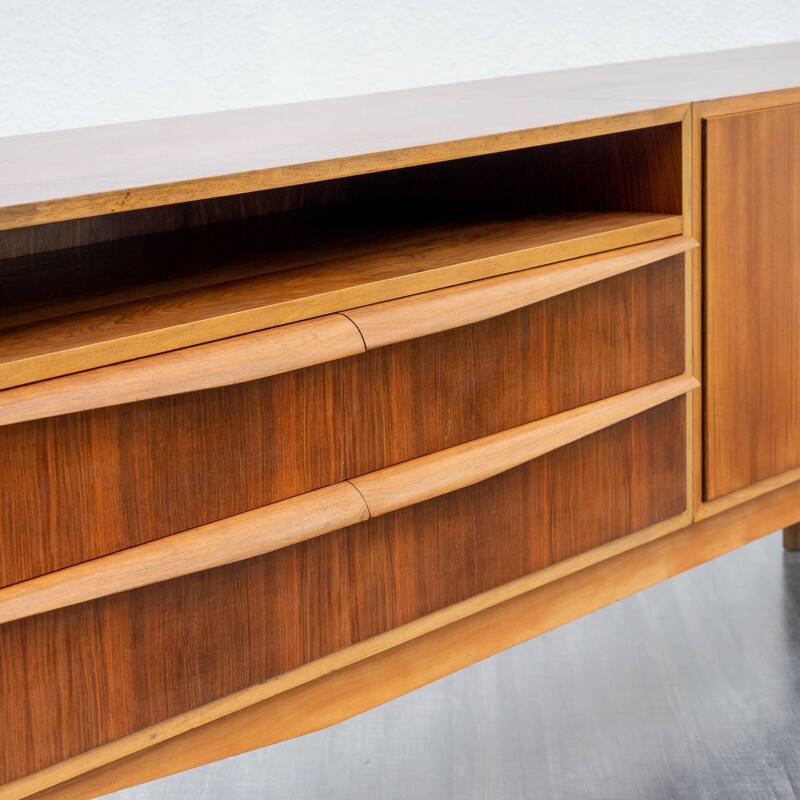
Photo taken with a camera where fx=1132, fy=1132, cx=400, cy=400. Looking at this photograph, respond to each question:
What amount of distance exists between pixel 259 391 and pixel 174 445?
76 mm

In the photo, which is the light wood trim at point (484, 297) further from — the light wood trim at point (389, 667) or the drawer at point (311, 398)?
the light wood trim at point (389, 667)

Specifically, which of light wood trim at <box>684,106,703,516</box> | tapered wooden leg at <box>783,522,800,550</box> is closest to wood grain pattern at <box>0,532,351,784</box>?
light wood trim at <box>684,106,703,516</box>

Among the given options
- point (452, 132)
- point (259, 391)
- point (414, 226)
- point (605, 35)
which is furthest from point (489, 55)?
point (259, 391)

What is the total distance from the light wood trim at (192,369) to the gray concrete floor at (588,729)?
2.15 feet

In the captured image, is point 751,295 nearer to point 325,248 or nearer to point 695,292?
point 695,292

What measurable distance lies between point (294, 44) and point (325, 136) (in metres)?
1.69

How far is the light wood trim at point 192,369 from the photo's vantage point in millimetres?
726

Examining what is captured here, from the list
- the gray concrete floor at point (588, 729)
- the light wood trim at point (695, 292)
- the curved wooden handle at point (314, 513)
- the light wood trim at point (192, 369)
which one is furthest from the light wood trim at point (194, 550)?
the gray concrete floor at point (588, 729)

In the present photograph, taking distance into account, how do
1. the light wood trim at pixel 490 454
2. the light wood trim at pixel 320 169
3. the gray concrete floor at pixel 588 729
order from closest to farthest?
the light wood trim at pixel 320 169 < the light wood trim at pixel 490 454 < the gray concrete floor at pixel 588 729

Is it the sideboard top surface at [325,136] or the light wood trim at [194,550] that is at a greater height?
the sideboard top surface at [325,136]

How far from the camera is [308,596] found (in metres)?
0.89

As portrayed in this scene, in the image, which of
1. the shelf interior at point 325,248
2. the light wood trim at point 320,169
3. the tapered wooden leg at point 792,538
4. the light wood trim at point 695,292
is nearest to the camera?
the light wood trim at point 320,169

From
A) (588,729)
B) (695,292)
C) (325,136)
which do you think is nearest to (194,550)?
(325,136)

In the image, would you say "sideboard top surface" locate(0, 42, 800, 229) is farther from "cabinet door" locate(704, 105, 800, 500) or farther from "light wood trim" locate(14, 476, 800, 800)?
"light wood trim" locate(14, 476, 800, 800)
